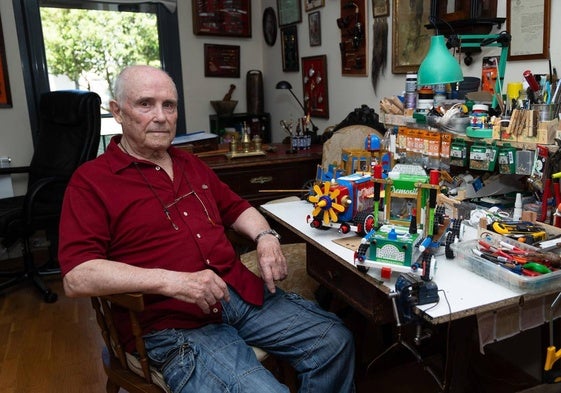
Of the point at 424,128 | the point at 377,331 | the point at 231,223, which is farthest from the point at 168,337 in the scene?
the point at 377,331

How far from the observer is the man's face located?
1.50m

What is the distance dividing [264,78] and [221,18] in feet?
1.94

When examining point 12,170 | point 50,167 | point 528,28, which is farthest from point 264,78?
point 528,28

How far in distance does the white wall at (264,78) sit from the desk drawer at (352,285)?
1.07 meters

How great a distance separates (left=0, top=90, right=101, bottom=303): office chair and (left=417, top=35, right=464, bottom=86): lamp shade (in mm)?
2010

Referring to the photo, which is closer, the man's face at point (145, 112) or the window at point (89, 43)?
the man's face at point (145, 112)

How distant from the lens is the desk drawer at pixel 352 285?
1.25 metres

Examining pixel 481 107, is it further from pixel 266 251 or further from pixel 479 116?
pixel 266 251

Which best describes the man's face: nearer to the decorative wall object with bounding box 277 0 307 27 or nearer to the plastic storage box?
the plastic storage box

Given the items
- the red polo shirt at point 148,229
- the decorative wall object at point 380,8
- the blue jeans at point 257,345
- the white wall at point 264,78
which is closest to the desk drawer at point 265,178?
the white wall at point 264,78

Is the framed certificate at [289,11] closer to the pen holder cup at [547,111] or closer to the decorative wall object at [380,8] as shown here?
the decorative wall object at [380,8]

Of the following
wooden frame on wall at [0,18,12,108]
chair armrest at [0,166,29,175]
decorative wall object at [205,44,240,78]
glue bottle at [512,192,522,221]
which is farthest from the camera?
decorative wall object at [205,44,240,78]

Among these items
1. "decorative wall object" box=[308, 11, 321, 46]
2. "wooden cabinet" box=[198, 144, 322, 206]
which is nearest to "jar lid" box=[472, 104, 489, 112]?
"wooden cabinet" box=[198, 144, 322, 206]

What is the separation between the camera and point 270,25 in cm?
381
